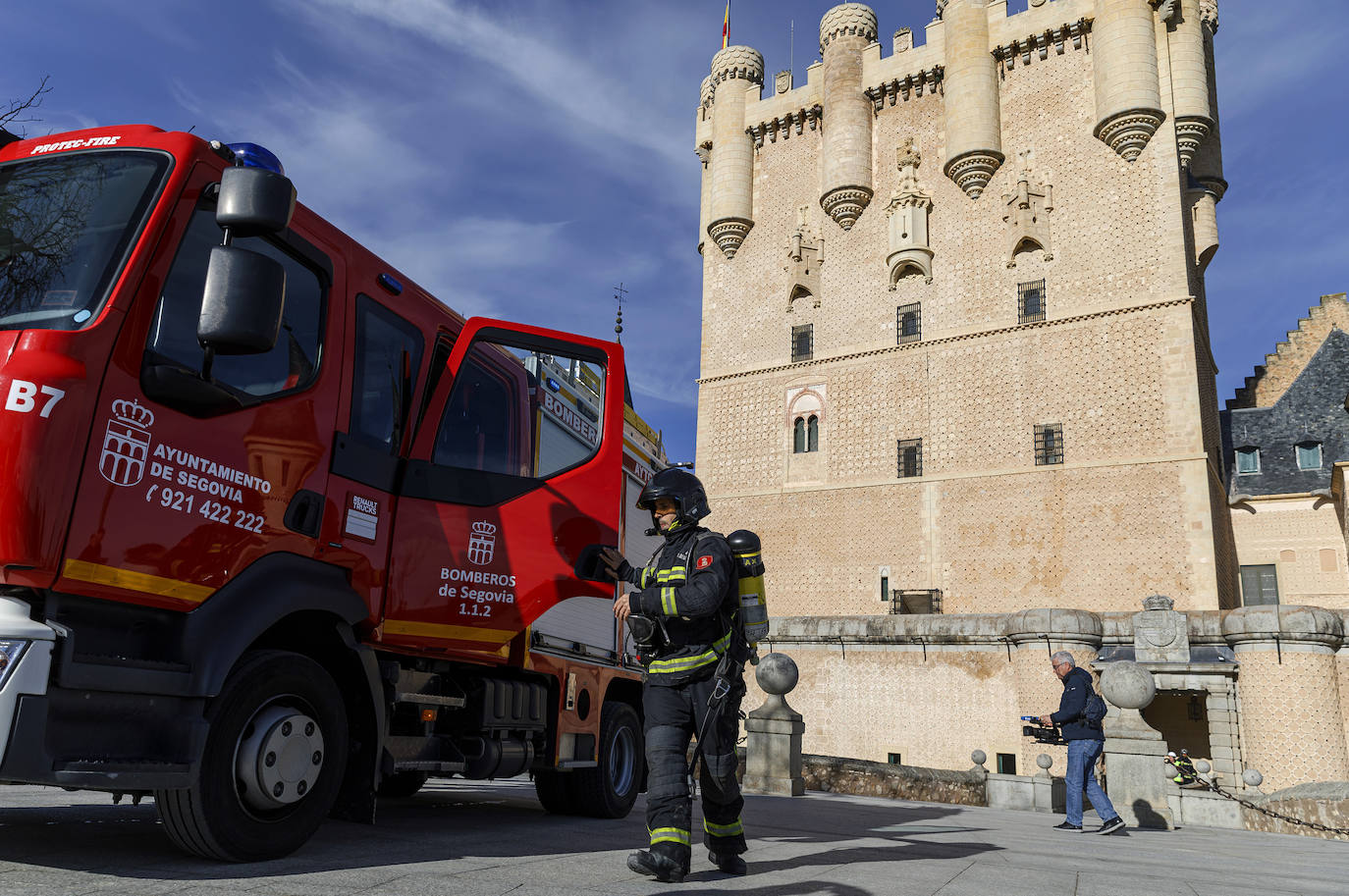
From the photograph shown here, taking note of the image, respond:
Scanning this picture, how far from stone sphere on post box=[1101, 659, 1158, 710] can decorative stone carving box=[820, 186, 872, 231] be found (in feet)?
78.8

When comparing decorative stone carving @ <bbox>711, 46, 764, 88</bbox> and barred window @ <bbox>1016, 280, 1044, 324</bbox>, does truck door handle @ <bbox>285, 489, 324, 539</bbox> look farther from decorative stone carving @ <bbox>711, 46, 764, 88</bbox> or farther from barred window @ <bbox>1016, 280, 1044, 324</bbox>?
decorative stone carving @ <bbox>711, 46, 764, 88</bbox>

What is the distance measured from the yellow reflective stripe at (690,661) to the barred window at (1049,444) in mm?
26045

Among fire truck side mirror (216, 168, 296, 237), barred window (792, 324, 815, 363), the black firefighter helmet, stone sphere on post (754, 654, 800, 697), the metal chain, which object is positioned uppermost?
barred window (792, 324, 815, 363)

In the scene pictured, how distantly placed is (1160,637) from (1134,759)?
11.7 meters

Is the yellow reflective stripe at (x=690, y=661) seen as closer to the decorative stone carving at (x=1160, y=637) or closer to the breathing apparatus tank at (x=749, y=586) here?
the breathing apparatus tank at (x=749, y=586)

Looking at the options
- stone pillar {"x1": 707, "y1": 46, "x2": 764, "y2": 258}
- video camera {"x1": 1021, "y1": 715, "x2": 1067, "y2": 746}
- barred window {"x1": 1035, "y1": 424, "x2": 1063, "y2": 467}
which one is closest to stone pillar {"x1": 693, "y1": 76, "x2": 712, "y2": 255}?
stone pillar {"x1": 707, "y1": 46, "x2": 764, "y2": 258}

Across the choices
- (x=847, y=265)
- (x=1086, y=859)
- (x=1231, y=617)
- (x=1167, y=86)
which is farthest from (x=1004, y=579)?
(x=1086, y=859)

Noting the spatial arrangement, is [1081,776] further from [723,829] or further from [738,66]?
[738,66]

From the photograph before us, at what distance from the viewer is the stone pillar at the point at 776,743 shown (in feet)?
39.8

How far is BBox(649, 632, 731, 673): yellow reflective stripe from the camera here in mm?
4535

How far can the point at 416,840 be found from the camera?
190 inches

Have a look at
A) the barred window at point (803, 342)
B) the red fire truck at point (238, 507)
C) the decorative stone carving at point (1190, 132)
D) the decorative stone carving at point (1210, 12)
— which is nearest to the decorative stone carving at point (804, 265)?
the barred window at point (803, 342)

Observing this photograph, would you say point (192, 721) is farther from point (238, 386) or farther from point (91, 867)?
point (238, 386)

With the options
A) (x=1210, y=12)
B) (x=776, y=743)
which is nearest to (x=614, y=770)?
(x=776, y=743)
